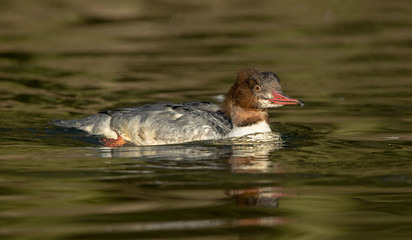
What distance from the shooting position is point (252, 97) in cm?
972

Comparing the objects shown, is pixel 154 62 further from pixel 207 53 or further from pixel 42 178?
pixel 42 178

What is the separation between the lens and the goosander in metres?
9.57

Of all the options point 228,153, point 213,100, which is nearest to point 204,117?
point 228,153

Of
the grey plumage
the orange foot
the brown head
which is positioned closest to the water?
the orange foot

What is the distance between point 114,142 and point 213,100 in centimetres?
282

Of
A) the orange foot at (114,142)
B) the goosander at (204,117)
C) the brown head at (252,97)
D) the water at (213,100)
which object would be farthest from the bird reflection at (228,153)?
the orange foot at (114,142)

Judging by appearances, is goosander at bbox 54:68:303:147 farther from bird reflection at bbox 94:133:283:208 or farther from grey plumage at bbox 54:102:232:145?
bird reflection at bbox 94:133:283:208

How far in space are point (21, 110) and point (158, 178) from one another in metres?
4.80

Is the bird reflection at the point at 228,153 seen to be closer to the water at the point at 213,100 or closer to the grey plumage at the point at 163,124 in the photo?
the water at the point at 213,100

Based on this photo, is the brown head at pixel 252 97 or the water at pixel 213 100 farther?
the brown head at pixel 252 97

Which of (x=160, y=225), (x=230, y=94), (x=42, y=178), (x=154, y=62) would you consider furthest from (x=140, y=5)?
(x=160, y=225)

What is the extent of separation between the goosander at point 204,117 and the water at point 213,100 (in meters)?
0.38

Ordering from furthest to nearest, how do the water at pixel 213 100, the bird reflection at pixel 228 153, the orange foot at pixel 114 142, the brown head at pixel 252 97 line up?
the orange foot at pixel 114 142 < the brown head at pixel 252 97 < the bird reflection at pixel 228 153 < the water at pixel 213 100

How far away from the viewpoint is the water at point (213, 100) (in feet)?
20.5
